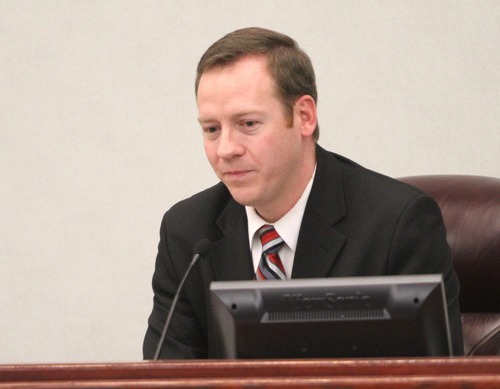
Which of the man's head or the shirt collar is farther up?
the man's head

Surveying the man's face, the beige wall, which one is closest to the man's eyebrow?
the man's face

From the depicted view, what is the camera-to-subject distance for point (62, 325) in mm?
3623

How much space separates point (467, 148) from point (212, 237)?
134cm

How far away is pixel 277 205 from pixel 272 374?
1045 millimetres

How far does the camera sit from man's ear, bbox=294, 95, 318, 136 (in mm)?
2283

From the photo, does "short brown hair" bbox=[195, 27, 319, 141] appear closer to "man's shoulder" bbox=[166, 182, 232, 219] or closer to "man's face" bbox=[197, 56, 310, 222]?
"man's face" bbox=[197, 56, 310, 222]

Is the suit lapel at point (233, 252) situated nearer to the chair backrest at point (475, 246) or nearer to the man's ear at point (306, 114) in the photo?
the man's ear at point (306, 114)

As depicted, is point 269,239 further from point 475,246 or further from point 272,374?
point 272,374

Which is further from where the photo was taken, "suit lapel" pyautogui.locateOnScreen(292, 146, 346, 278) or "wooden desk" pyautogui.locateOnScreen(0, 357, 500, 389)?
"suit lapel" pyautogui.locateOnScreen(292, 146, 346, 278)

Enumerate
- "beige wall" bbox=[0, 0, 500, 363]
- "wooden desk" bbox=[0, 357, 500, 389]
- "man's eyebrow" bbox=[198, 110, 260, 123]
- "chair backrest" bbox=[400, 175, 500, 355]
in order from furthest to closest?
"beige wall" bbox=[0, 0, 500, 363], "chair backrest" bbox=[400, 175, 500, 355], "man's eyebrow" bbox=[198, 110, 260, 123], "wooden desk" bbox=[0, 357, 500, 389]

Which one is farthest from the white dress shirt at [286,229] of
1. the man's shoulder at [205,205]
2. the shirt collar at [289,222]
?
the man's shoulder at [205,205]

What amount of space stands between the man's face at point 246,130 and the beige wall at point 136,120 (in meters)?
1.20

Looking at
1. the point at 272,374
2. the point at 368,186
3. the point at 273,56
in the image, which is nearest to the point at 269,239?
the point at 368,186

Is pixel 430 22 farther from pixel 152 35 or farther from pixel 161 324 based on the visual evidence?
pixel 161 324
